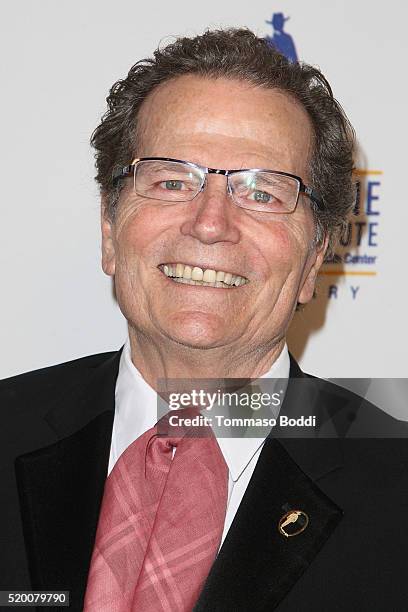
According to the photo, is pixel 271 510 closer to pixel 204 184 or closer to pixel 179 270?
pixel 179 270

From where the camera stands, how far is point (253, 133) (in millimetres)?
1622

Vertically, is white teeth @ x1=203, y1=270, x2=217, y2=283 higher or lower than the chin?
higher

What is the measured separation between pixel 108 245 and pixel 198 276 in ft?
0.93

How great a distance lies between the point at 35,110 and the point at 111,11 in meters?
0.28

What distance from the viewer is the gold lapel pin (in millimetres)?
1502

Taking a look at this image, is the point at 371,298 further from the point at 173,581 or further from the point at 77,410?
the point at 173,581

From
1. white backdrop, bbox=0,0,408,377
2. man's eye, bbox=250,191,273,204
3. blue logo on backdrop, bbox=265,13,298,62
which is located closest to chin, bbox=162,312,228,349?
man's eye, bbox=250,191,273,204

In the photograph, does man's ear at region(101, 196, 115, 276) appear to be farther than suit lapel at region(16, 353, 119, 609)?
Yes

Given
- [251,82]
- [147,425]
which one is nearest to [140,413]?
[147,425]

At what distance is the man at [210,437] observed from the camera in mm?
1488

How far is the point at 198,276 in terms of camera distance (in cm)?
158

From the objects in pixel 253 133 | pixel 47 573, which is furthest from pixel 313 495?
pixel 253 133

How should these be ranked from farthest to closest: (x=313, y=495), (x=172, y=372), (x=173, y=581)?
(x=172, y=372) → (x=313, y=495) → (x=173, y=581)

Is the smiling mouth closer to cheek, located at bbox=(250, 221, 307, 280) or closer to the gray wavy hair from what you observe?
cheek, located at bbox=(250, 221, 307, 280)
